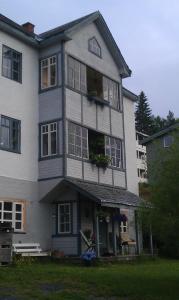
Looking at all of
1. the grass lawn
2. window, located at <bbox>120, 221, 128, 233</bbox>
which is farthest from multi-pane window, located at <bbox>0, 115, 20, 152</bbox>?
window, located at <bbox>120, 221, 128, 233</bbox>

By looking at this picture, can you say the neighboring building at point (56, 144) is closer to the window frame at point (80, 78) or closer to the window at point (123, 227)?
the window frame at point (80, 78)

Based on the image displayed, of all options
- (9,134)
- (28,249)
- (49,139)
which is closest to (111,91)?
(49,139)

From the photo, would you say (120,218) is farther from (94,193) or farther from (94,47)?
(94,47)

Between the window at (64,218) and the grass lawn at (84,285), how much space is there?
6619 millimetres

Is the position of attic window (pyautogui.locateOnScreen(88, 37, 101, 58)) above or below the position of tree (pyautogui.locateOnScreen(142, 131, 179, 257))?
above

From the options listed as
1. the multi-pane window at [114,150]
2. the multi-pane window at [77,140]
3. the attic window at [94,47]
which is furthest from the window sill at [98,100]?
the attic window at [94,47]

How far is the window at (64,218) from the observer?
23.0 metres

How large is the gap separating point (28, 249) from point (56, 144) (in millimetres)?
5263

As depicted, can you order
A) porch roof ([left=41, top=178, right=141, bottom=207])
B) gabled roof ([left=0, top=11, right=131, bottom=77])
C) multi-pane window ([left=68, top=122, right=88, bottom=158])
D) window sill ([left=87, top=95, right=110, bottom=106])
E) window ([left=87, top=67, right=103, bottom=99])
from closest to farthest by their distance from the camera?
porch roof ([left=41, top=178, right=141, bottom=207]), gabled roof ([left=0, top=11, right=131, bottom=77]), multi-pane window ([left=68, top=122, right=88, bottom=158]), window sill ([left=87, top=95, right=110, bottom=106]), window ([left=87, top=67, right=103, bottom=99])

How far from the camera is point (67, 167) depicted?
886 inches

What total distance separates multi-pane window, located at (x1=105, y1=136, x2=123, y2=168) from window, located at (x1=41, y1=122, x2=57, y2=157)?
415 cm

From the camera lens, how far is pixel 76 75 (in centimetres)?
2462

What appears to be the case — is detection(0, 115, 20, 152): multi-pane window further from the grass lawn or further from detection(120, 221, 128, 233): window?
detection(120, 221, 128, 233): window

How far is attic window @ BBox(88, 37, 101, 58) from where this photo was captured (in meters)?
26.3
